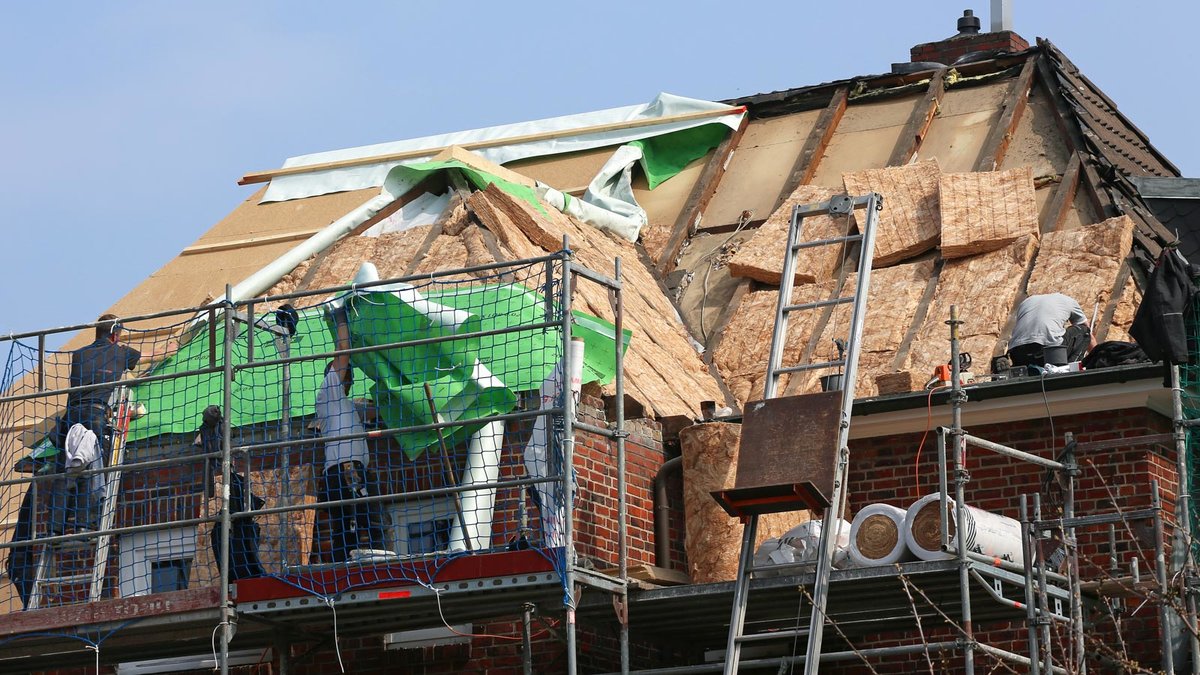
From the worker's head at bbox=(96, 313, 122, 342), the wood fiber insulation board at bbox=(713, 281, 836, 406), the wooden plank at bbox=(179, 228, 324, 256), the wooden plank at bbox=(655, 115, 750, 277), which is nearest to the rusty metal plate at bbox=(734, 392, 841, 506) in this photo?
the wood fiber insulation board at bbox=(713, 281, 836, 406)

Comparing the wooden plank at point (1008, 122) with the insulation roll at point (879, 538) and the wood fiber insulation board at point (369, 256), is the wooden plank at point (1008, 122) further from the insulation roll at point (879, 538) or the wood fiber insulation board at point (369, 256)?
the insulation roll at point (879, 538)

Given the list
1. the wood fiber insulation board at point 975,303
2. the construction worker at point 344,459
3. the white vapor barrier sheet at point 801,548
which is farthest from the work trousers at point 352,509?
the wood fiber insulation board at point 975,303

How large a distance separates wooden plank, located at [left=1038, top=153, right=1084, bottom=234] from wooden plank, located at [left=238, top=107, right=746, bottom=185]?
361 centimetres

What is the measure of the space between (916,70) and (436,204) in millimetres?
4921

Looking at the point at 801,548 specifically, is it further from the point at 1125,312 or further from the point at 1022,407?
the point at 1125,312

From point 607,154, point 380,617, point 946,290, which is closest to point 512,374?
point 380,617

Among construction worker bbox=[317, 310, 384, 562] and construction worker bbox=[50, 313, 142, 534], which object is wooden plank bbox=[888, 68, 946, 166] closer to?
construction worker bbox=[317, 310, 384, 562]

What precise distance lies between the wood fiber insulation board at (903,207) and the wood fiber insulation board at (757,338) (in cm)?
55

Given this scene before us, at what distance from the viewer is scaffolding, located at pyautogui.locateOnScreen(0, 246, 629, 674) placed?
450 inches

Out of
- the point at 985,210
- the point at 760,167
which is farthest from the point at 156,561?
the point at 760,167

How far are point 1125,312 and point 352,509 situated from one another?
18.5 ft

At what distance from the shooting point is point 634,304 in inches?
593

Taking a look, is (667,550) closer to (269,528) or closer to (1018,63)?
(269,528)

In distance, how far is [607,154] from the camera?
17812 millimetres
